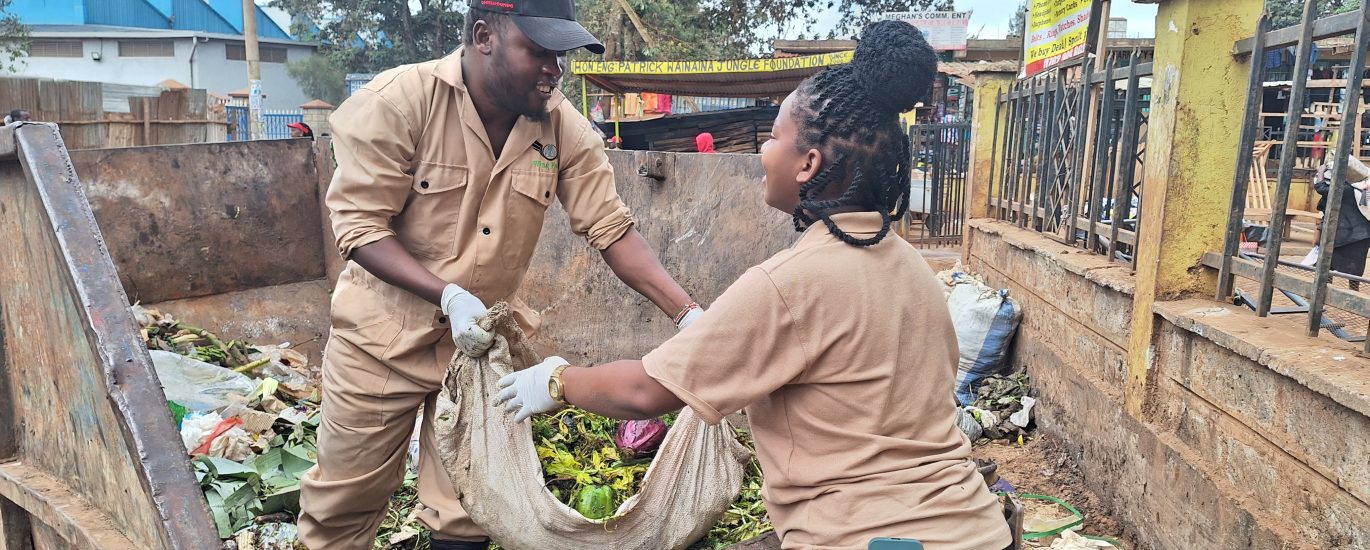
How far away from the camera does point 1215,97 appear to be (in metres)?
3.29

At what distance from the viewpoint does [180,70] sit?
32.6 meters

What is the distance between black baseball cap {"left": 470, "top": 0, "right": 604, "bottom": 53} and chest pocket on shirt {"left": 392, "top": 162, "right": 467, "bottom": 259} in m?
0.45

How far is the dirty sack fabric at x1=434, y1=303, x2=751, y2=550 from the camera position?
250cm

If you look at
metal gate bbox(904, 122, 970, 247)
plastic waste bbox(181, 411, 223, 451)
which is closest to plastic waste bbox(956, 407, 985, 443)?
plastic waste bbox(181, 411, 223, 451)

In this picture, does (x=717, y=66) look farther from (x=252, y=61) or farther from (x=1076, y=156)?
(x=252, y=61)

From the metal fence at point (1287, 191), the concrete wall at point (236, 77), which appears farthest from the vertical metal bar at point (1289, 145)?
the concrete wall at point (236, 77)

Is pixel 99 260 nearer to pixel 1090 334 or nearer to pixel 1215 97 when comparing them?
pixel 1215 97

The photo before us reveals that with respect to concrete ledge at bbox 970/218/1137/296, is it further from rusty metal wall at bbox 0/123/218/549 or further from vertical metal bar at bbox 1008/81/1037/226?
rusty metal wall at bbox 0/123/218/549

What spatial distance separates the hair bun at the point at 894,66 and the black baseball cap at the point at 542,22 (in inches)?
37.2

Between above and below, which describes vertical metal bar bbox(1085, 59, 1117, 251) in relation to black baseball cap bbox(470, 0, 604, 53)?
below

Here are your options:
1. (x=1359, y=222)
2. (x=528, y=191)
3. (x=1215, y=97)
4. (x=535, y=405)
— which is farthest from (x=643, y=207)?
(x=1359, y=222)

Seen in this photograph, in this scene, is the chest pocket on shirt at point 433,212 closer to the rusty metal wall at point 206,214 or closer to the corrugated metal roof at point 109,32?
the rusty metal wall at point 206,214

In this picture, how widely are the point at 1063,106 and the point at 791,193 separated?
3734 millimetres

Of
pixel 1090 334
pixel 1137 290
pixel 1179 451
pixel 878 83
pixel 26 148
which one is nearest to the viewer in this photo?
pixel 878 83
